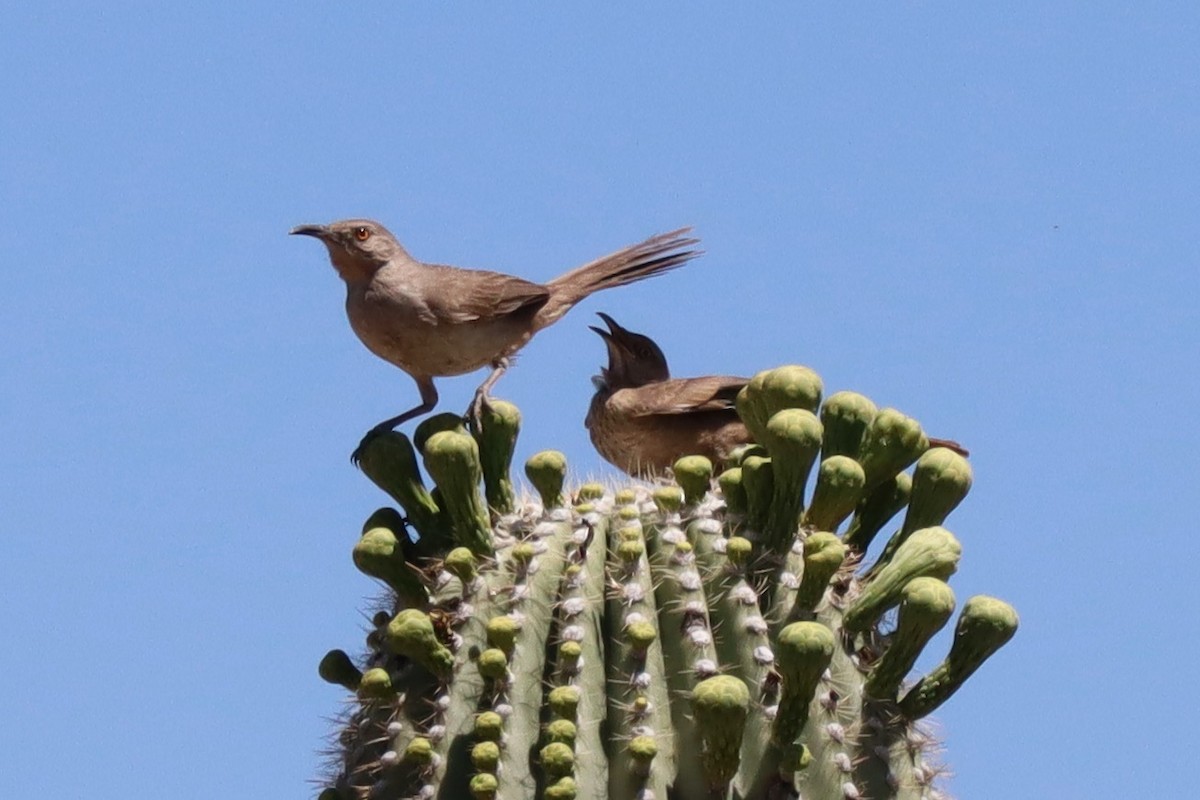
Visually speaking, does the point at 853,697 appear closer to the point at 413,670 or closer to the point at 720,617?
the point at 720,617

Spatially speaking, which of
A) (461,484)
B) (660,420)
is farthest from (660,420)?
(461,484)

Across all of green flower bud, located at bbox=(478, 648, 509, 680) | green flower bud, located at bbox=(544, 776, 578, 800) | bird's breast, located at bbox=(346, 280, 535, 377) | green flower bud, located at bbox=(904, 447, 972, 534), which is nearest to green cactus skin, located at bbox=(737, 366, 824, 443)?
green flower bud, located at bbox=(904, 447, 972, 534)

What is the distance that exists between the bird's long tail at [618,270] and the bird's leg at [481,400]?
0.54 metres

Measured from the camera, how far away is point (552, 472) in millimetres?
5012

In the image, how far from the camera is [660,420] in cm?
715

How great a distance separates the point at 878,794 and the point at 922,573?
1.93 ft

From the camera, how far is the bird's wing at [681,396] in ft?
22.7

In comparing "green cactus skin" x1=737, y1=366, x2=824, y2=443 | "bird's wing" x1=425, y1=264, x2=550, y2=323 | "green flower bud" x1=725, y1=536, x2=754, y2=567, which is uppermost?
"bird's wing" x1=425, y1=264, x2=550, y2=323

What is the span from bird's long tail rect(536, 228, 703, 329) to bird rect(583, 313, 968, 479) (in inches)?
15.9

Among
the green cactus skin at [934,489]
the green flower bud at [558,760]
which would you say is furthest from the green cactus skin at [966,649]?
the green flower bud at [558,760]

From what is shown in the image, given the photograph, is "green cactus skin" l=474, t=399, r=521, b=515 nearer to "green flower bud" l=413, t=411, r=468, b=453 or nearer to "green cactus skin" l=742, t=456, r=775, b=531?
"green flower bud" l=413, t=411, r=468, b=453

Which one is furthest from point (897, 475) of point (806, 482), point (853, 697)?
point (853, 697)

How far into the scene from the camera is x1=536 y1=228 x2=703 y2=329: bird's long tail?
7582 millimetres

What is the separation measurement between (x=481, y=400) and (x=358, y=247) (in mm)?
1638
